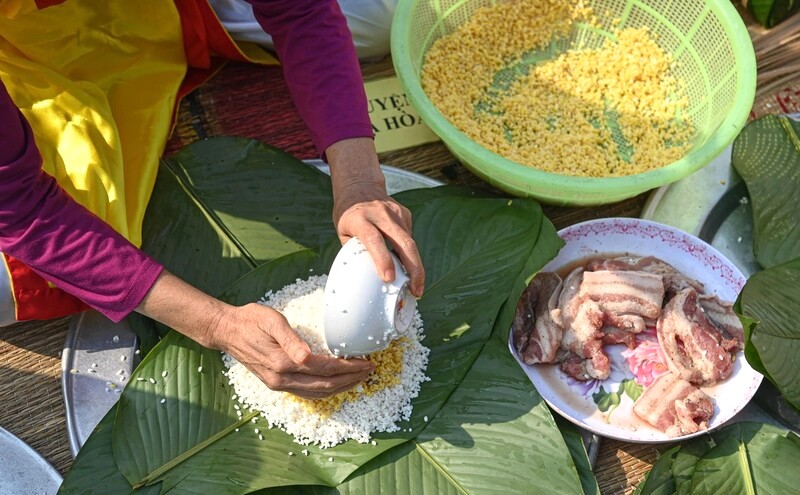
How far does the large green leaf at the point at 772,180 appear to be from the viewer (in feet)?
5.56

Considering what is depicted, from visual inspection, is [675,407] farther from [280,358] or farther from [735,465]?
[280,358]

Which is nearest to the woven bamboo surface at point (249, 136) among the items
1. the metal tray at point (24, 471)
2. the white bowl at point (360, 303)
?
the metal tray at point (24, 471)

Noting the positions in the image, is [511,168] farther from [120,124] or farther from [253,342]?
[120,124]

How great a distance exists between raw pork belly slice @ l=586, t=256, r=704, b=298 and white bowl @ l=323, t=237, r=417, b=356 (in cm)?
61

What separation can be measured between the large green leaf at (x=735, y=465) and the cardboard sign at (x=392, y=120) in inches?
37.8


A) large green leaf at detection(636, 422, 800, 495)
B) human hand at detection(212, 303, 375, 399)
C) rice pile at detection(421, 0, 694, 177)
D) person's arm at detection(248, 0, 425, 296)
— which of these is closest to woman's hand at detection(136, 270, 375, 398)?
human hand at detection(212, 303, 375, 399)

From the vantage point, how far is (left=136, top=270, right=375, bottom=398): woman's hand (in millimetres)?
1207

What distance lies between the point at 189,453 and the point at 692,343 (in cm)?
101

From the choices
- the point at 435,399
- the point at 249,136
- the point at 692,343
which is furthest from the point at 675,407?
the point at 249,136

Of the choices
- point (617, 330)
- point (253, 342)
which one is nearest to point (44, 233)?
point (253, 342)

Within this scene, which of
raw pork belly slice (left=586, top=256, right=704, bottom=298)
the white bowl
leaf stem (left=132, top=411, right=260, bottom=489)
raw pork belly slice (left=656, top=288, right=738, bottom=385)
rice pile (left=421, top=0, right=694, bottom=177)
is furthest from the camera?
rice pile (left=421, top=0, right=694, bottom=177)

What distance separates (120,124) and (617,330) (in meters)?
1.19

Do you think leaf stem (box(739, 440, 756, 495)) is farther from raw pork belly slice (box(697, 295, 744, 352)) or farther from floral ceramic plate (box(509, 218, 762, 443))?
raw pork belly slice (box(697, 295, 744, 352))

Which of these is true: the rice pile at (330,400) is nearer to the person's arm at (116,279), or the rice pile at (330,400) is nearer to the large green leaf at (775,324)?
the person's arm at (116,279)
